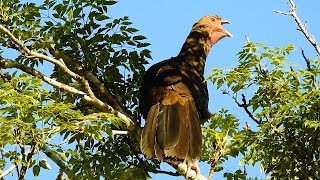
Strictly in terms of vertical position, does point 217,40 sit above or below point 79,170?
above

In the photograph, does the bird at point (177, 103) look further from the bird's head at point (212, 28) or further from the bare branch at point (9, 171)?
the bare branch at point (9, 171)

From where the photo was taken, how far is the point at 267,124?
208 inches

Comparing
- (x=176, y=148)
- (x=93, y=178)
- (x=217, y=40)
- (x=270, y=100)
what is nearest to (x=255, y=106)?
(x=270, y=100)

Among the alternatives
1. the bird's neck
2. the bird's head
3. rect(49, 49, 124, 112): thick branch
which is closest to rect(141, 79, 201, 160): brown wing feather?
rect(49, 49, 124, 112): thick branch

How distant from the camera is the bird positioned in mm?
5516

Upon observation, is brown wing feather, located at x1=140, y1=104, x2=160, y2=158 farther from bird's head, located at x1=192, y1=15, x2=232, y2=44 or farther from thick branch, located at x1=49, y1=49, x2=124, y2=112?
bird's head, located at x1=192, y1=15, x2=232, y2=44

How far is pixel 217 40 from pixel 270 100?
8.63 feet

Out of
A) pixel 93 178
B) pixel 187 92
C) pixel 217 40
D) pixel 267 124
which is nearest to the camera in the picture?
pixel 267 124

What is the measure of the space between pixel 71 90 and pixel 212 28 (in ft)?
9.67

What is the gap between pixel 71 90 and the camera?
18.1ft

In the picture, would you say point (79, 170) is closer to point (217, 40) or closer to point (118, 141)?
point (118, 141)

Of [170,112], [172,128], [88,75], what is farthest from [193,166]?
[88,75]

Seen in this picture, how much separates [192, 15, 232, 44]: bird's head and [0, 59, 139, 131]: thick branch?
2.48 metres

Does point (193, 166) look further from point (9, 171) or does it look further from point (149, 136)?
point (9, 171)
